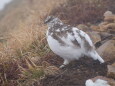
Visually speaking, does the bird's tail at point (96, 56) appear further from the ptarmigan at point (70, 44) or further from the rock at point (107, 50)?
the rock at point (107, 50)

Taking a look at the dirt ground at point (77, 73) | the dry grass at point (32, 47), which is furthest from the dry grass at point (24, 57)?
the dirt ground at point (77, 73)

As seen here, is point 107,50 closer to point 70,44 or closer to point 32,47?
point 70,44

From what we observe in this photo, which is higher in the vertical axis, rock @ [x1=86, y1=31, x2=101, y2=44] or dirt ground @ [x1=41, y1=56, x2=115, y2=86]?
rock @ [x1=86, y1=31, x2=101, y2=44]

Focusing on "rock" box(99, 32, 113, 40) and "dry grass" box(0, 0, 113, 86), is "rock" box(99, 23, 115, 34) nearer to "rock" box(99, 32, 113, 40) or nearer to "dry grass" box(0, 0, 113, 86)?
"rock" box(99, 32, 113, 40)

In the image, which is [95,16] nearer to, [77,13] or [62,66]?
[77,13]

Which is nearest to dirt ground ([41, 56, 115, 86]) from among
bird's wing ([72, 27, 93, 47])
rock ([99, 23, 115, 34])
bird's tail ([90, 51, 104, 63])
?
bird's tail ([90, 51, 104, 63])

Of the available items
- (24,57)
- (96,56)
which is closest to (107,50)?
(96,56)

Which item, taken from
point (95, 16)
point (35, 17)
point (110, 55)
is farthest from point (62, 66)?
point (35, 17)

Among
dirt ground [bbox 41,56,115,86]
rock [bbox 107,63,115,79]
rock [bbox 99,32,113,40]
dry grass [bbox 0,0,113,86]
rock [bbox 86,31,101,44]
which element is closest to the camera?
rock [bbox 107,63,115,79]
